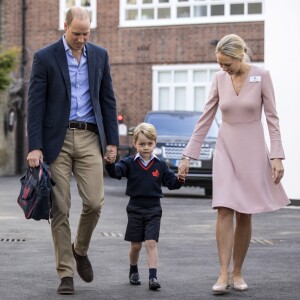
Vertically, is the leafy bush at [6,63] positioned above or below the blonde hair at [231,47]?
above

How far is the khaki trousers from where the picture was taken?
26.8ft

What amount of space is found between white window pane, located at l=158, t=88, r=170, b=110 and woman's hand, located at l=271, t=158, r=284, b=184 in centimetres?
2811

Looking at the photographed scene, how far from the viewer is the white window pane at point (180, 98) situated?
36.3 meters

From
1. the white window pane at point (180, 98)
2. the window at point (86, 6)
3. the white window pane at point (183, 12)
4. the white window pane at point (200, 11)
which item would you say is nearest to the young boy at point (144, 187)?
the white window pane at point (180, 98)

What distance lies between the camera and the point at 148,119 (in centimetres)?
2352

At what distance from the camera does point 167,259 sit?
34.6 feet

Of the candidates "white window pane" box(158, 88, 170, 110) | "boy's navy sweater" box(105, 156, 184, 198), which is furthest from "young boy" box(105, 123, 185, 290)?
"white window pane" box(158, 88, 170, 110)

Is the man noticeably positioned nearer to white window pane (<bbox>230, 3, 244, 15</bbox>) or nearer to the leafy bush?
the leafy bush

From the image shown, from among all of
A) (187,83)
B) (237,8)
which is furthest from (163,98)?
(237,8)

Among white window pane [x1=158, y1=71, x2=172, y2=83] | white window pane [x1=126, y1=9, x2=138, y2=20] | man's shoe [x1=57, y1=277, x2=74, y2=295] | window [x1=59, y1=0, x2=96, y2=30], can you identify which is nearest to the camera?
man's shoe [x1=57, y1=277, x2=74, y2=295]

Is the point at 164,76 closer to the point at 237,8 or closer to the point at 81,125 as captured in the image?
the point at 237,8

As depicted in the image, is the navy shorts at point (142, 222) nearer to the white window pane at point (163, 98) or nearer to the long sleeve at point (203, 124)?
the long sleeve at point (203, 124)

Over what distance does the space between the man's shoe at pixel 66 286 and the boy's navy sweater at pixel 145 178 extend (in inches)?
33.0

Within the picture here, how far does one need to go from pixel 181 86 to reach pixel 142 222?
27769mm
